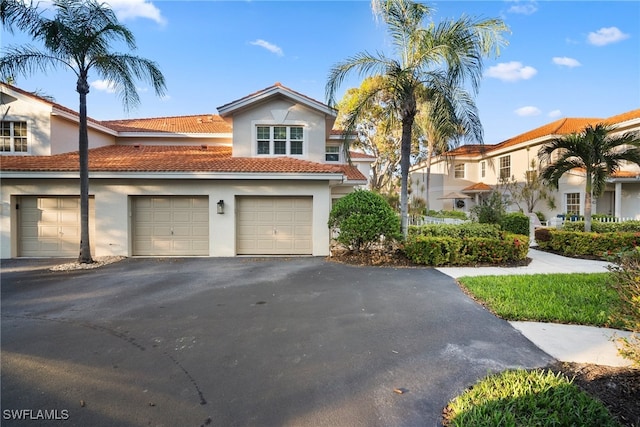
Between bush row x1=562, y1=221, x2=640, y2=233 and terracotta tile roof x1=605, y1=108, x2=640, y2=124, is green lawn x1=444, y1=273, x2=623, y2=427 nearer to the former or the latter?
bush row x1=562, y1=221, x2=640, y2=233

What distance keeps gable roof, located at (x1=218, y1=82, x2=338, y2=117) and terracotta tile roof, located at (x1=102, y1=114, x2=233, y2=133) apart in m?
2.85

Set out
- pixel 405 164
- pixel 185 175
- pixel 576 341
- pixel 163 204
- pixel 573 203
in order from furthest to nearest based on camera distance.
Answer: pixel 573 203 → pixel 163 204 → pixel 185 175 → pixel 405 164 → pixel 576 341

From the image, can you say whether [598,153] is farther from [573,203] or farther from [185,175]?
[185,175]

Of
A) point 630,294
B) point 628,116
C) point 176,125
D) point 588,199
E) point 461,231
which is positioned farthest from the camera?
point 628,116

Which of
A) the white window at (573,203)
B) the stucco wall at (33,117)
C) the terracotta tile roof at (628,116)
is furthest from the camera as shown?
the white window at (573,203)

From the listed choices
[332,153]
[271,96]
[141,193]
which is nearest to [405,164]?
[271,96]

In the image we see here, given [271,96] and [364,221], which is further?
[271,96]

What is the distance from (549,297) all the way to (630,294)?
112 inches

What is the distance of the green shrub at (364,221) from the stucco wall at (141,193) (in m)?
1.23

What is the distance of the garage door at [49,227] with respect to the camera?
1066 centimetres

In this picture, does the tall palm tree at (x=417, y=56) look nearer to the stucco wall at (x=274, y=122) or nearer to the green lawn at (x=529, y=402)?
the stucco wall at (x=274, y=122)

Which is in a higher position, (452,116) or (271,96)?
(271,96)

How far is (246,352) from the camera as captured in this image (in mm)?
3848

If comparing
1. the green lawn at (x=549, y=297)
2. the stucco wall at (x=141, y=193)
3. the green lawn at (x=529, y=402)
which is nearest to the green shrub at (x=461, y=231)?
the green lawn at (x=549, y=297)
